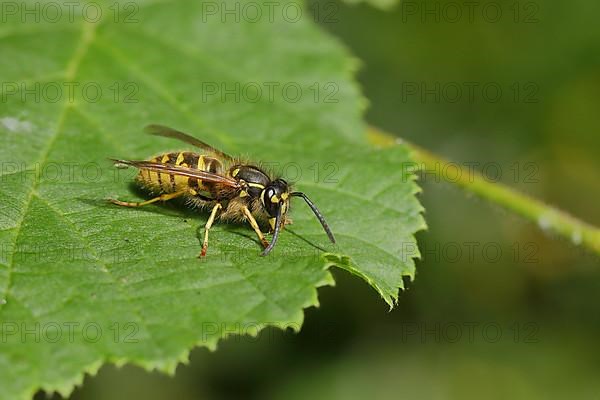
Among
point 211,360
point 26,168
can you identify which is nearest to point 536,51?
point 211,360

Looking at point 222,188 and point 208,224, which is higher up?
point 222,188

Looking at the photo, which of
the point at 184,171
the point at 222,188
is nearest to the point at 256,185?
the point at 222,188

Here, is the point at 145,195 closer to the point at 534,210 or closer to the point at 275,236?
the point at 275,236

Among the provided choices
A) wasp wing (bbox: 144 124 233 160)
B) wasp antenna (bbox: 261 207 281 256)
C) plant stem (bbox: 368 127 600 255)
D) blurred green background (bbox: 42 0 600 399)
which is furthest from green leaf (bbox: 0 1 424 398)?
blurred green background (bbox: 42 0 600 399)

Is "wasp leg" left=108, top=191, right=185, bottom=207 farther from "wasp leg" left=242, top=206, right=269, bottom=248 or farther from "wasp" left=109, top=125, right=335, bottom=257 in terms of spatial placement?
"wasp leg" left=242, top=206, right=269, bottom=248

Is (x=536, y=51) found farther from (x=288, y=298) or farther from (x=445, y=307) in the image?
(x=288, y=298)

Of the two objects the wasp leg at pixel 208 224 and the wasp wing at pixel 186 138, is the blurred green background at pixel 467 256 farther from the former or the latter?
the wasp leg at pixel 208 224
